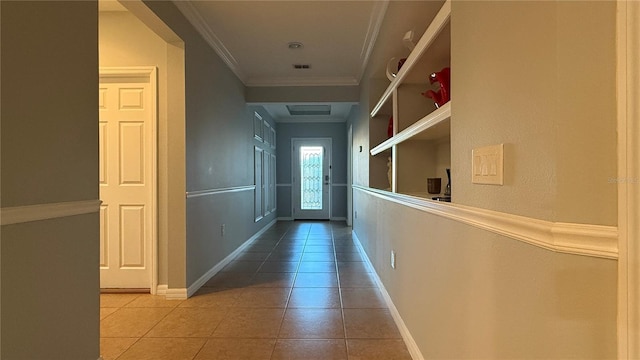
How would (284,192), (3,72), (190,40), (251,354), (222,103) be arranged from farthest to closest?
(284,192) < (222,103) < (190,40) < (251,354) < (3,72)

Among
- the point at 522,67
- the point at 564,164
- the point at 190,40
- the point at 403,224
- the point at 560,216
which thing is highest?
the point at 190,40

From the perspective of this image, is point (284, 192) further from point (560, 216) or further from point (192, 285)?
point (560, 216)

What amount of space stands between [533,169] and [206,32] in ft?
10.2

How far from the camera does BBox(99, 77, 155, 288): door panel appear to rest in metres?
2.83

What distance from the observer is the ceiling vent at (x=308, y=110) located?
22.3 ft

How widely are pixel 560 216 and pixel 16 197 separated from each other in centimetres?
170

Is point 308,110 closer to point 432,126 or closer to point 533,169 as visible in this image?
point 432,126

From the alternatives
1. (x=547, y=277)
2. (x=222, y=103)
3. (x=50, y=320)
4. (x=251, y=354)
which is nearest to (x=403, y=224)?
(x=251, y=354)

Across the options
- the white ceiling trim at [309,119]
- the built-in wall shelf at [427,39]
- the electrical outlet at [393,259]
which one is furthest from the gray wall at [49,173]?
the white ceiling trim at [309,119]

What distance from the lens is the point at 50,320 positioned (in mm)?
1356

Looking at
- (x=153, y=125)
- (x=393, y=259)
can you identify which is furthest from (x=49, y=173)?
(x=393, y=259)

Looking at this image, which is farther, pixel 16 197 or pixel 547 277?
pixel 16 197

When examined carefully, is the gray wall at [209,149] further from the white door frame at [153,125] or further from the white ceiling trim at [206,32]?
the white door frame at [153,125]

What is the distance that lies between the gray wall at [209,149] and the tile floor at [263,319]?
371 mm
